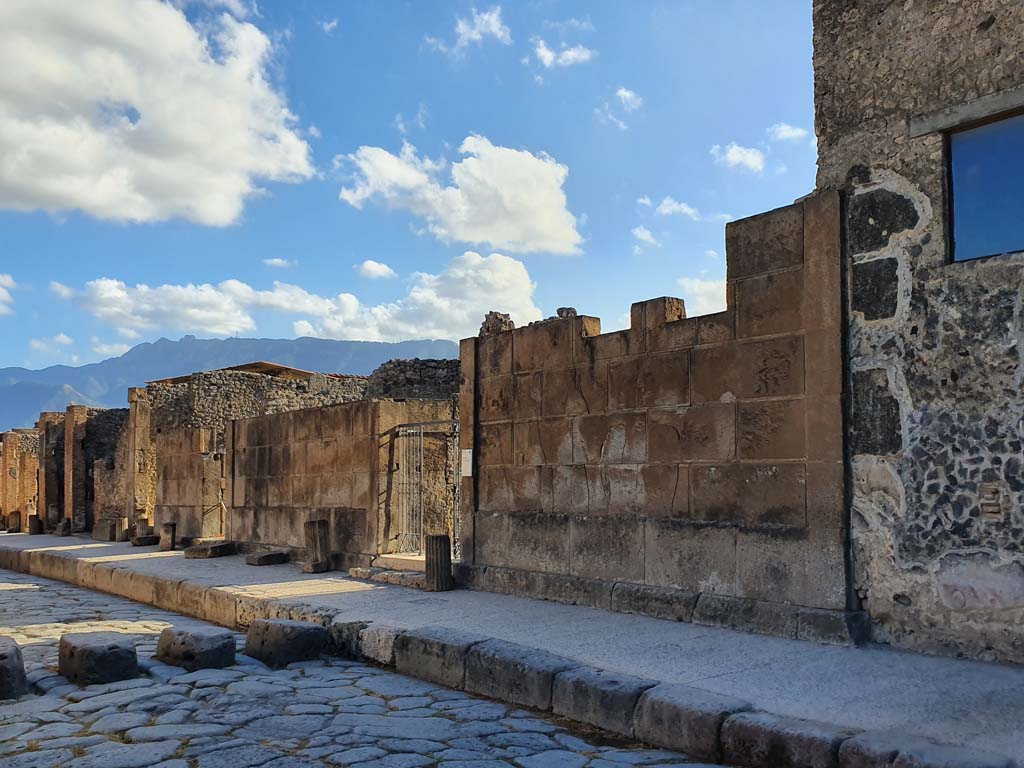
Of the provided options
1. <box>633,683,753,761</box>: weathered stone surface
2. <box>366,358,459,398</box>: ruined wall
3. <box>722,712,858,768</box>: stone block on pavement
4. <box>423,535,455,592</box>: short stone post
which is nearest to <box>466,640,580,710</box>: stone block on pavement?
<box>633,683,753,761</box>: weathered stone surface

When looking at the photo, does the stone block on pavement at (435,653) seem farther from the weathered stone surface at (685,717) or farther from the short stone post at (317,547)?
the short stone post at (317,547)

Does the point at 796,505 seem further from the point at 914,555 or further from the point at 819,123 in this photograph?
the point at 819,123

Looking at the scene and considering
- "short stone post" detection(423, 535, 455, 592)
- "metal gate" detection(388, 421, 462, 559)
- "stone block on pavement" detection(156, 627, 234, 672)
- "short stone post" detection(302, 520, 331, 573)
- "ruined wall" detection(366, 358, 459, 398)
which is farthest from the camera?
"ruined wall" detection(366, 358, 459, 398)

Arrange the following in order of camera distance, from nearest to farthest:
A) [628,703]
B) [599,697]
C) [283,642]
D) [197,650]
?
[628,703] < [599,697] < [197,650] < [283,642]

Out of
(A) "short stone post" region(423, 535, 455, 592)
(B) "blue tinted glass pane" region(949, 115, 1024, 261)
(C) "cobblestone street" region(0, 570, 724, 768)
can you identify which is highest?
(B) "blue tinted glass pane" region(949, 115, 1024, 261)

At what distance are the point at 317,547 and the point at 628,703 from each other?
23.5ft

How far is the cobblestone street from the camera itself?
4285 mm

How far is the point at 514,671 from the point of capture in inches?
214

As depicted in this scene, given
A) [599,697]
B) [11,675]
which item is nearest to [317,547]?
[11,675]

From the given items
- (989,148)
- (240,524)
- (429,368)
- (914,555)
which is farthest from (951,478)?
(429,368)

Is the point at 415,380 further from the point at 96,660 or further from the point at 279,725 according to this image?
the point at 279,725

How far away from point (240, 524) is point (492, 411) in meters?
6.56

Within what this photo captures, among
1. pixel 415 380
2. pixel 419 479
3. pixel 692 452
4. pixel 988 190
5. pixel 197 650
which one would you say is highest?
pixel 415 380

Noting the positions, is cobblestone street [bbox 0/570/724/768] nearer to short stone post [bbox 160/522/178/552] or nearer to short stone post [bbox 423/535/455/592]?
short stone post [bbox 423/535/455/592]
